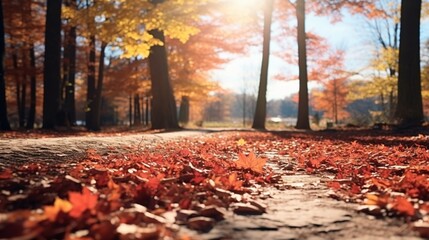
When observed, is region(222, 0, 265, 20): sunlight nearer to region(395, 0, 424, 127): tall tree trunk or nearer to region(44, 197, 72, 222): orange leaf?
region(395, 0, 424, 127): tall tree trunk

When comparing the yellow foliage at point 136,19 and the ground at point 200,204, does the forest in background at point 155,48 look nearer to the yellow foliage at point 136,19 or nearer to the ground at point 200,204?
the yellow foliage at point 136,19

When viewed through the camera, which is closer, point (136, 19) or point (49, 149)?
point (49, 149)

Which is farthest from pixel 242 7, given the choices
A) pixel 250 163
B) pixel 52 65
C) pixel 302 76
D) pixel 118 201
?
pixel 118 201

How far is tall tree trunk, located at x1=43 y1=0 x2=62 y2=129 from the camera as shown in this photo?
1316 cm

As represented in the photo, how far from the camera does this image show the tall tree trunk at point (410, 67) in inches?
453

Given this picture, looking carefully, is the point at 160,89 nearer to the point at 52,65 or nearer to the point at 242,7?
the point at 52,65

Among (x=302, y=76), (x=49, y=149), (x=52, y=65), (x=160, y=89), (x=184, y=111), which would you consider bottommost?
(x=49, y=149)

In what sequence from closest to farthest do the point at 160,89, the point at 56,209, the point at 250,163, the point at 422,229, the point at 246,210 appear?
the point at 56,209 < the point at 422,229 < the point at 246,210 < the point at 250,163 < the point at 160,89

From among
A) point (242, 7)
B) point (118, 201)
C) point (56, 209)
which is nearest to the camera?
point (56, 209)

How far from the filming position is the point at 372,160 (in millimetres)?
4824

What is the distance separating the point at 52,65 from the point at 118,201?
487 inches

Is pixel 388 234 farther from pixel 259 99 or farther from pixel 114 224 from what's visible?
pixel 259 99

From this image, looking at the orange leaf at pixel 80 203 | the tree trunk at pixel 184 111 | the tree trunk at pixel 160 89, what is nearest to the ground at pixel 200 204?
the orange leaf at pixel 80 203

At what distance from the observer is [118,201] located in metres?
2.26
